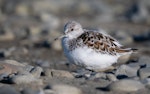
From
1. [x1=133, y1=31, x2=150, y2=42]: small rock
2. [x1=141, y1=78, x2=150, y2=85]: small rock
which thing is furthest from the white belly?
[x1=133, y1=31, x2=150, y2=42]: small rock

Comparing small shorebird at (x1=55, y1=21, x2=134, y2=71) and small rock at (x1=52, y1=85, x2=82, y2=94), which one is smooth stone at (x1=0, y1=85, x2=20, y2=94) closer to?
small rock at (x1=52, y1=85, x2=82, y2=94)

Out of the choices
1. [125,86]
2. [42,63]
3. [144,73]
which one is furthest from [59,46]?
[125,86]

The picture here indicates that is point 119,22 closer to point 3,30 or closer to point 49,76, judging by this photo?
point 3,30

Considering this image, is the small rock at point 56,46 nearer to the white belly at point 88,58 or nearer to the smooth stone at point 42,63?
the smooth stone at point 42,63

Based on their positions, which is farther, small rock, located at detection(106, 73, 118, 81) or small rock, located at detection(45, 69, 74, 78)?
small rock, located at detection(45, 69, 74, 78)

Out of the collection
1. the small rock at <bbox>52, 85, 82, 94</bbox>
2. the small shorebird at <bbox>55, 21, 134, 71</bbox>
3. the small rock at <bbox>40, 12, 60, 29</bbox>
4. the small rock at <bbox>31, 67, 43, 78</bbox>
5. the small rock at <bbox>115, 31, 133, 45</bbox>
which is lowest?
the small rock at <bbox>52, 85, 82, 94</bbox>
